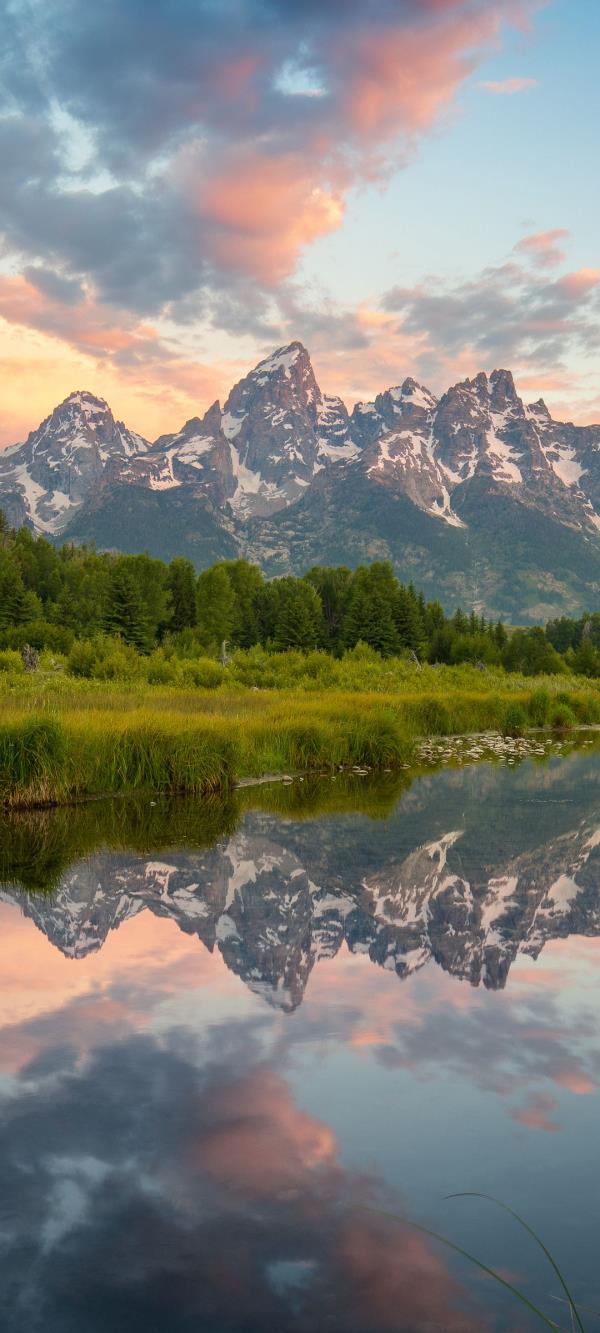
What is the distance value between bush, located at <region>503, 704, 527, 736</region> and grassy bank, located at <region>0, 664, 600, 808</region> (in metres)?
0.05

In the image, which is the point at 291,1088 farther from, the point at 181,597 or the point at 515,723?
the point at 181,597

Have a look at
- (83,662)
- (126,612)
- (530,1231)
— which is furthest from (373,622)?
(530,1231)

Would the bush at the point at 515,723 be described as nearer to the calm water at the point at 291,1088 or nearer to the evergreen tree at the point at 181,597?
the calm water at the point at 291,1088

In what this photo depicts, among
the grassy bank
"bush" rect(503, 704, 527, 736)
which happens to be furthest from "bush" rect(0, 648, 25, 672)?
"bush" rect(503, 704, 527, 736)

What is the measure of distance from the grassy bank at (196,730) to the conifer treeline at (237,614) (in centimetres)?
4350

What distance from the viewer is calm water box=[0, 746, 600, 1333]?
6145 millimetres

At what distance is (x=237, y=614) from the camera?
123062 millimetres

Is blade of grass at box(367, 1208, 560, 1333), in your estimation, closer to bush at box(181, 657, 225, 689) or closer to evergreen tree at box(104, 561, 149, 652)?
bush at box(181, 657, 225, 689)

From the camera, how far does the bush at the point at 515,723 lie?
1743 inches

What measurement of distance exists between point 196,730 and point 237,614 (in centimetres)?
9725

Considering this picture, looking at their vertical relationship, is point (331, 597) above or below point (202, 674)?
above

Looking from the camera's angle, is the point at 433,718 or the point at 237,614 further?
the point at 237,614

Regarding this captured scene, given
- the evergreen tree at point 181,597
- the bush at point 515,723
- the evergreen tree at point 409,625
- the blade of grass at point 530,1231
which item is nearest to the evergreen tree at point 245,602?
the evergreen tree at point 181,597

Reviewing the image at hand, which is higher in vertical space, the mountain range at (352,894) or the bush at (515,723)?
the mountain range at (352,894)
